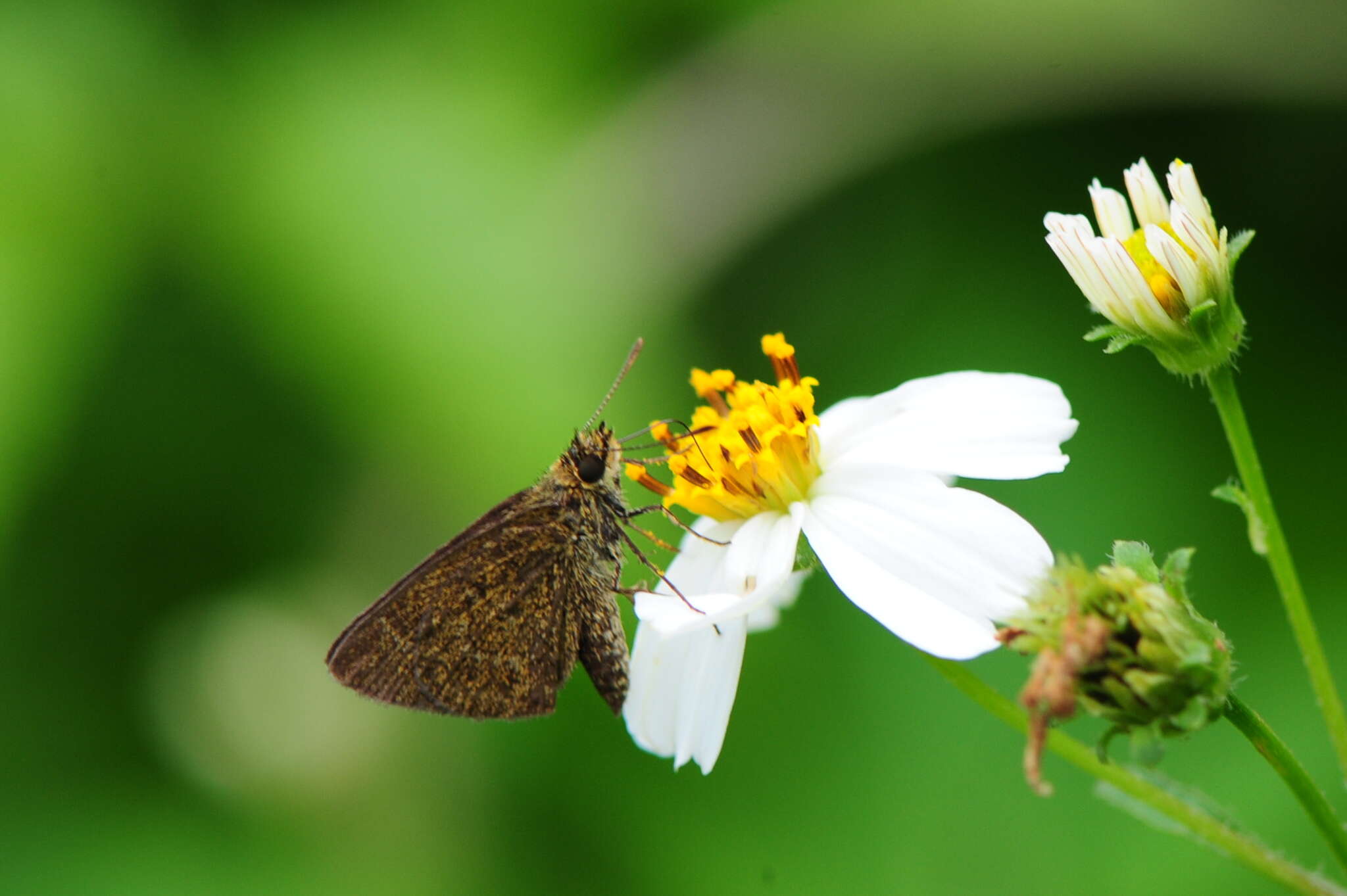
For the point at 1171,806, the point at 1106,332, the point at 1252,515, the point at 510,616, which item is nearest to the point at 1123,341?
the point at 1106,332

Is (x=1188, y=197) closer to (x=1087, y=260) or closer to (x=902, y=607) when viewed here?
(x=1087, y=260)

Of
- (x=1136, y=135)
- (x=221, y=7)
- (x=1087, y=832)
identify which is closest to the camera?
(x=1087, y=832)

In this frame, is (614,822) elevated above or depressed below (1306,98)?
below

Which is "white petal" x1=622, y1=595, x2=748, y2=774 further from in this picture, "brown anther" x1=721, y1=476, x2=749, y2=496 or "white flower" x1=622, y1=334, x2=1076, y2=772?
"brown anther" x1=721, y1=476, x2=749, y2=496

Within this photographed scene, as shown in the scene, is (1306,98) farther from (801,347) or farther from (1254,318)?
(801,347)

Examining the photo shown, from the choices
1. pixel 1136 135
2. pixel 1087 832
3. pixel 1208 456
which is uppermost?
pixel 1136 135

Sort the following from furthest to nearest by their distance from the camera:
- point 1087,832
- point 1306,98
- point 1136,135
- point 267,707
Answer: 1. point 267,707
2. point 1136,135
3. point 1306,98
4. point 1087,832

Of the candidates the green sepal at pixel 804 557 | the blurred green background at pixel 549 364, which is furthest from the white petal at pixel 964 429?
the blurred green background at pixel 549 364

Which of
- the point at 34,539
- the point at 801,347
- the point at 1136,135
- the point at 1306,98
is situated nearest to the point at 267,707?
the point at 34,539
